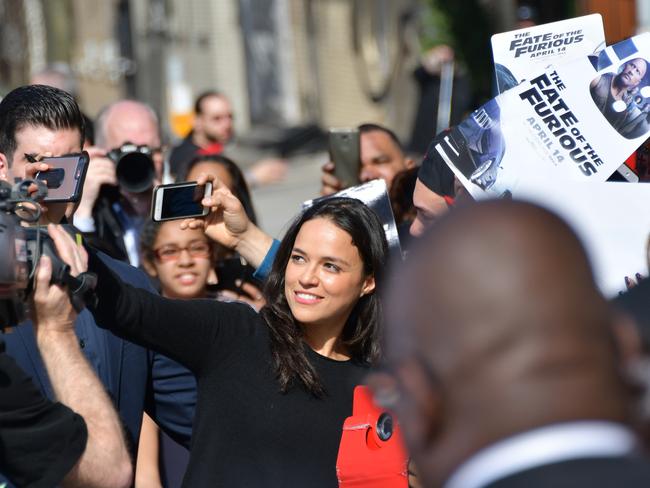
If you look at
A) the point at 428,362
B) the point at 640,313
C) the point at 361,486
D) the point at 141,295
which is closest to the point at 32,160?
the point at 141,295

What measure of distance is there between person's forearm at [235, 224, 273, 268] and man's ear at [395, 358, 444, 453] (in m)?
2.28

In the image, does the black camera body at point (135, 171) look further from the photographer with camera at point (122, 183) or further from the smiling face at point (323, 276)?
the smiling face at point (323, 276)

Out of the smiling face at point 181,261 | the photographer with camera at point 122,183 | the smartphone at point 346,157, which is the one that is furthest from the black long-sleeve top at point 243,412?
the smartphone at point 346,157

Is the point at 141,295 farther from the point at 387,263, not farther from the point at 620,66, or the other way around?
the point at 620,66

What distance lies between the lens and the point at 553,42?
3.65 meters

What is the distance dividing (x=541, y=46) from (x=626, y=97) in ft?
1.05

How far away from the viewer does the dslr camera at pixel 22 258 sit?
7.74 ft

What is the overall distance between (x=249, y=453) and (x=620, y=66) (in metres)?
1.41

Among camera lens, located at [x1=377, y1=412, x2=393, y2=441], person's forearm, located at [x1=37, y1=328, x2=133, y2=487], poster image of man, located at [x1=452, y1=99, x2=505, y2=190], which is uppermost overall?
poster image of man, located at [x1=452, y1=99, x2=505, y2=190]

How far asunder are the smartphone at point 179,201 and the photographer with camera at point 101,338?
0.19m

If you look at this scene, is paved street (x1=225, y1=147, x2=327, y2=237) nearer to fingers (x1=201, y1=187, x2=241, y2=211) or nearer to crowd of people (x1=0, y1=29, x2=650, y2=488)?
crowd of people (x1=0, y1=29, x2=650, y2=488)

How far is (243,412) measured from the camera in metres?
3.31

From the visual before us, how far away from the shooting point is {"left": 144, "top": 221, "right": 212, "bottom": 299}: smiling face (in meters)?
4.89

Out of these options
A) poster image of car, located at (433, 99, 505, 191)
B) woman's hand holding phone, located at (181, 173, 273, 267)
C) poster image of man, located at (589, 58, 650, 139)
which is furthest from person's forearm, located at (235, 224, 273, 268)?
poster image of man, located at (589, 58, 650, 139)
